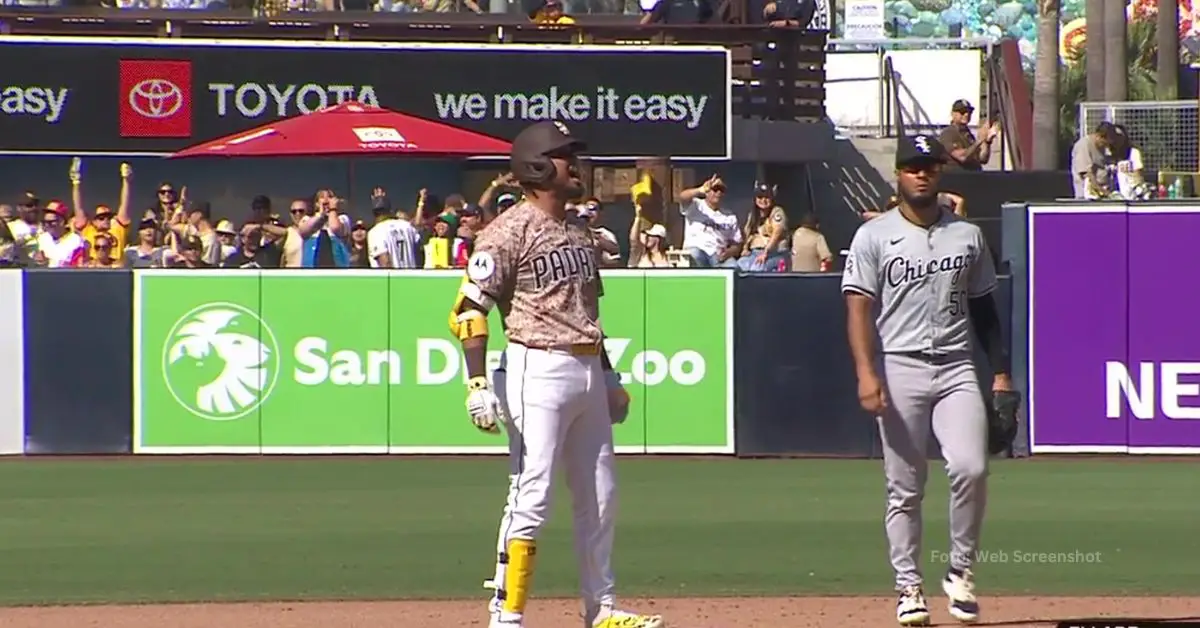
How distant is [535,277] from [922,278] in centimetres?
161

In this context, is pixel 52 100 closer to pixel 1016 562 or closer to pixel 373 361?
pixel 373 361

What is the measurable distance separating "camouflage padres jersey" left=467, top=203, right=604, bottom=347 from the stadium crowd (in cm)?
947

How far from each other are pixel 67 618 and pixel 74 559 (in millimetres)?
1926

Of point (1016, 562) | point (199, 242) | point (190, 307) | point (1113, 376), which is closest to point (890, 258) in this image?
point (1016, 562)

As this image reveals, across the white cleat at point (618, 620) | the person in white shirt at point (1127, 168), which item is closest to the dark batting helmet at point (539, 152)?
the white cleat at point (618, 620)

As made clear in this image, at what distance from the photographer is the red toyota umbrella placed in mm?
19062

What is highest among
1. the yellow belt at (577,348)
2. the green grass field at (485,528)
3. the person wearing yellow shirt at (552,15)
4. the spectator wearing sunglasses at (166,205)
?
the person wearing yellow shirt at (552,15)

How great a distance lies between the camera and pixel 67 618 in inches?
360

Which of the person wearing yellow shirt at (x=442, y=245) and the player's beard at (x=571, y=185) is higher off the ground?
the person wearing yellow shirt at (x=442, y=245)

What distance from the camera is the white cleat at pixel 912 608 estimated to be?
8523 mm

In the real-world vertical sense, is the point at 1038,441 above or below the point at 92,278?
below

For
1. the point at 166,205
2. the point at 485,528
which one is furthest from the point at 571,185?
the point at 166,205

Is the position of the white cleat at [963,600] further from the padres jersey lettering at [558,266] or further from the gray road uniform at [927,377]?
the padres jersey lettering at [558,266]

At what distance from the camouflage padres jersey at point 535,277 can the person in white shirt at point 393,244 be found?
33.3 ft
